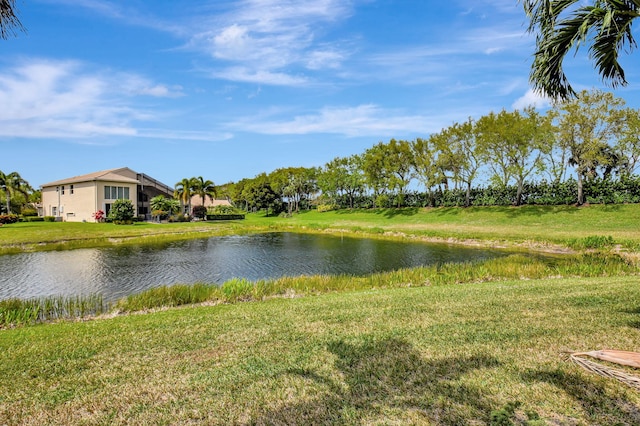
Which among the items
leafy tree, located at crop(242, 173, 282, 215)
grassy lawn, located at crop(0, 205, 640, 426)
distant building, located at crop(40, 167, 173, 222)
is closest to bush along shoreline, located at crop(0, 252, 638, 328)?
grassy lawn, located at crop(0, 205, 640, 426)

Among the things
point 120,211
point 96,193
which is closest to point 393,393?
point 120,211

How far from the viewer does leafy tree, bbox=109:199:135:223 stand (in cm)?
4362

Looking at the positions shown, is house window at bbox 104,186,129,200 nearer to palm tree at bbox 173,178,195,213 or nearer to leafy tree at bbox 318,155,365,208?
palm tree at bbox 173,178,195,213

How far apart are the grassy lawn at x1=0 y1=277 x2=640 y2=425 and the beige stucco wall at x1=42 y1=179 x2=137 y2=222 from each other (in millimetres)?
46898

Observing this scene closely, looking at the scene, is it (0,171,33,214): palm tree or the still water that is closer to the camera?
the still water

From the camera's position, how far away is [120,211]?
43625mm

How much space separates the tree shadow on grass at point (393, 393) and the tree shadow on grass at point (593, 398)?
0.62 metres

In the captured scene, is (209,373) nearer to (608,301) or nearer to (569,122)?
(608,301)

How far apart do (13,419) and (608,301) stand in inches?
409

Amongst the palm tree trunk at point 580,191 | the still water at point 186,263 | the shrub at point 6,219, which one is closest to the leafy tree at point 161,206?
the shrub at point 6,219

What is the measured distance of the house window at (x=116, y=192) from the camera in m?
48.1

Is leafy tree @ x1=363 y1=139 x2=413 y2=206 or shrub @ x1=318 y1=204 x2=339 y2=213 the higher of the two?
leafy tree @ x1=363 y1=139 x2=413 y2=206

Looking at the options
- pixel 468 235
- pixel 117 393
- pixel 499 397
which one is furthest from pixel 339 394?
pixel 468 235

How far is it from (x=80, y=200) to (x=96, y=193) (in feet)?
14.0
